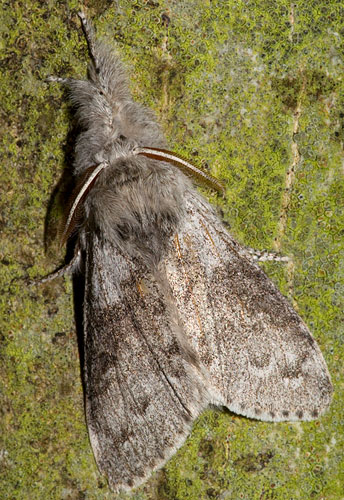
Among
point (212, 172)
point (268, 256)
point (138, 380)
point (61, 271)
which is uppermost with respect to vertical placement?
point (212, 172)

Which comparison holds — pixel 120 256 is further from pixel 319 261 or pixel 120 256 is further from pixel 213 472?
pixel 213 472

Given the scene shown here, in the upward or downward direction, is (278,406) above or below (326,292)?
below

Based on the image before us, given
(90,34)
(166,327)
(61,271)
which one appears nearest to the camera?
(166,327)

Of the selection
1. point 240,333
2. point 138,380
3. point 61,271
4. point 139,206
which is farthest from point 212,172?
point 138,380

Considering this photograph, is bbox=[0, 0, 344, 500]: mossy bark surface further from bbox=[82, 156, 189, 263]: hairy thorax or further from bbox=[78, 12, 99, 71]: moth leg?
bbox=[82, 156, 189, 263]: hairy thorax

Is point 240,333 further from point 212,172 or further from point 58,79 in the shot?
point 58,79

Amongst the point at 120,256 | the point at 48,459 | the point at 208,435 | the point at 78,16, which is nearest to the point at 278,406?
the point at 208,435
